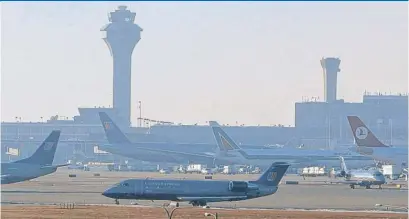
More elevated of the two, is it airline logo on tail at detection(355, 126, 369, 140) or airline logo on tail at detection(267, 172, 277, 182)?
airline logo on tail at detection(355, 126, 369, 140)

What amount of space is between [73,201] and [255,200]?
14475mm

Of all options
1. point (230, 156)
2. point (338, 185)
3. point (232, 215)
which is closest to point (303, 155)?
point (230, 156)

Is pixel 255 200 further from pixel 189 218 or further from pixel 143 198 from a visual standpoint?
pixel 189 218

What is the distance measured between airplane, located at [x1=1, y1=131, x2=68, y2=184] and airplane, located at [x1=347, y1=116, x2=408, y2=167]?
6618cm

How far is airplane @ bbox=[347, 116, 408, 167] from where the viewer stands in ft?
518

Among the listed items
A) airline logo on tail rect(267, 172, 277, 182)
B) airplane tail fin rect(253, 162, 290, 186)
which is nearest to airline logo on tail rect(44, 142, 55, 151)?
airplane tail fin rect(253, 162, 290, 186)

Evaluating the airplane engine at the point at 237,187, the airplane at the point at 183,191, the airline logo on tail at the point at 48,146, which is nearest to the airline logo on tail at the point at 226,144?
the airline logo on tail at the point at 48,146

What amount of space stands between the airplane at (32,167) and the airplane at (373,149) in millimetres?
66182

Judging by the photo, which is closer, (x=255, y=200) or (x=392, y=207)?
(x=392, y=207)

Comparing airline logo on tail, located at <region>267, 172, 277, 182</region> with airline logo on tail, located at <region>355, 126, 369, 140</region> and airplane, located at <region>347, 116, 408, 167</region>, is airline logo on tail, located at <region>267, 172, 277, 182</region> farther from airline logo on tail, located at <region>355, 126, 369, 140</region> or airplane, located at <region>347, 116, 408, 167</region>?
airline logo on tail, located at <region>355, 126, 369, 140</region>

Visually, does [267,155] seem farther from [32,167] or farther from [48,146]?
[32,167]

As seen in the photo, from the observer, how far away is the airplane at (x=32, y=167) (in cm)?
10003

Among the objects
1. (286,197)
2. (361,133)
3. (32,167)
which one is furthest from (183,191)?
(361,133)

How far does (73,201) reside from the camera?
84.9 metres
